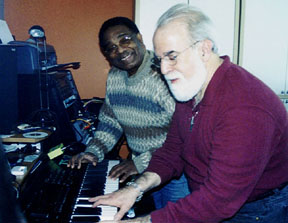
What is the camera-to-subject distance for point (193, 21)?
1057 millimetres

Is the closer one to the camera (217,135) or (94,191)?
(217,135)

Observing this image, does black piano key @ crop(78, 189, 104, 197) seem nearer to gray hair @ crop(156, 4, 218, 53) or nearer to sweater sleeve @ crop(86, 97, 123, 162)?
sweater sleeve @ crop(86, 97, 123, 162)

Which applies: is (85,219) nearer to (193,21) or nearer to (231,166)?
(231,166)

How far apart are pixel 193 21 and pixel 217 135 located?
41 centimetres

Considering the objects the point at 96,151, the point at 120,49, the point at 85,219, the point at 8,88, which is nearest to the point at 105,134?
the point at 96,151

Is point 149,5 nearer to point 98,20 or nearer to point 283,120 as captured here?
point 98,20

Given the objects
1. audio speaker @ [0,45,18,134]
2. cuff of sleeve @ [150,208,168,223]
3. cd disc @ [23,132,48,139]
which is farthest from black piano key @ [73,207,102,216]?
audio speaker @ [0,45,18,134]

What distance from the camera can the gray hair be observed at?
105 centimetres

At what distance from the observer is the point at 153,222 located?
3.41ft

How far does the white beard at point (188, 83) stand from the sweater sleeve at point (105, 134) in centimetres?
69

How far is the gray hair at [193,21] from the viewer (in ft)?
3.45

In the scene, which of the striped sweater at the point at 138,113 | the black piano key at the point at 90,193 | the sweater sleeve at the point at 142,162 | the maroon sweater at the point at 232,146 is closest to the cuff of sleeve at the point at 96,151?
the striped sweater at the point at 138,113

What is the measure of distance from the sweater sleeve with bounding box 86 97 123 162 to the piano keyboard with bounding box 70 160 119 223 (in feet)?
0.28

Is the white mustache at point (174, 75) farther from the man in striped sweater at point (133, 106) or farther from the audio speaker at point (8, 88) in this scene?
the audio speaker at point (8, 88)
